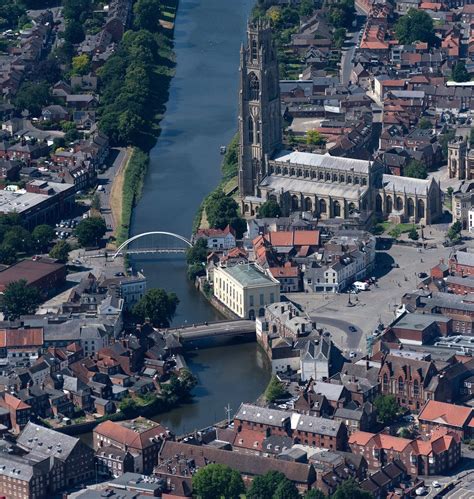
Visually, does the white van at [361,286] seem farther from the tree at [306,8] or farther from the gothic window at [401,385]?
the tree at [306,8]

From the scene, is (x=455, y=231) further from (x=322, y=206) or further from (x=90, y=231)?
(x=90, y=231)

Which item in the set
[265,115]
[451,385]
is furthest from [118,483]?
[265,115]

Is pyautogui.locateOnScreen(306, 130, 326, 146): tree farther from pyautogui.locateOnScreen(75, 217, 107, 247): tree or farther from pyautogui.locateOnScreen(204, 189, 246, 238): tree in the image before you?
pyautogui.locateOnScreen(75, 217, 107, 247): tree

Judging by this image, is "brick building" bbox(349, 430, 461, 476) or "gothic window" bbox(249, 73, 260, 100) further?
"gothic window" bbox(249, 73, 260, 100)

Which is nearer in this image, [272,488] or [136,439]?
[272,488]

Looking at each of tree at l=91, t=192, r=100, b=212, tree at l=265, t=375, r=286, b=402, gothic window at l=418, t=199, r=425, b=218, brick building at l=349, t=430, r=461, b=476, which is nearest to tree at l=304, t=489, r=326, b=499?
brick building at l=349, t=430, r=461, b=476

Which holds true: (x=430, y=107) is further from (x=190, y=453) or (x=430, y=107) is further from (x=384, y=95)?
(x=190, y=453)

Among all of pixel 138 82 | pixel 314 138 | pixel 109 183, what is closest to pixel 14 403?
pixel 109 183
